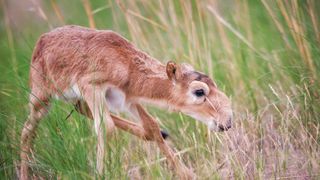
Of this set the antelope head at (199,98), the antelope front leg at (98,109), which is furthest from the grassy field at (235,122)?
the antelope head at (199,98)

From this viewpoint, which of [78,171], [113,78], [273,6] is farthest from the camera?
[273,6]

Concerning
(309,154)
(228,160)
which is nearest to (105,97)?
(228,160)

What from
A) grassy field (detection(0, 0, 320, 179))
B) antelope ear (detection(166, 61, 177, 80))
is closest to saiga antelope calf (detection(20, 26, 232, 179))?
antelope ear (detection(166, 61, 177, 80))

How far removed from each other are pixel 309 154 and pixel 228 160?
62 centimetres

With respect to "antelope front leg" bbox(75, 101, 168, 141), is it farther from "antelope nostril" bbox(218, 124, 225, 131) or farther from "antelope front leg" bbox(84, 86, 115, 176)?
"antelope nostril" bbox(218, 124, 225, 131)

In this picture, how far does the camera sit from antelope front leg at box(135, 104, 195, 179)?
6.59 m

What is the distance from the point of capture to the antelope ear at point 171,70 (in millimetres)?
6668

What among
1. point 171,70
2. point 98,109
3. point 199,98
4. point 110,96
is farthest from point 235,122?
point 98,109

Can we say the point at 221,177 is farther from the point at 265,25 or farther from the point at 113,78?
the point at 265,25

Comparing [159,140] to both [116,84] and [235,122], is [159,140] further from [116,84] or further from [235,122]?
[235,122]

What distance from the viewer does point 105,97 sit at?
6.80 metres

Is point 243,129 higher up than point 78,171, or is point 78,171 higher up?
point 78,171

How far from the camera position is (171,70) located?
22.1 ft

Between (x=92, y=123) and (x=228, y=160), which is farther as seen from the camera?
(x=92, y=123)
